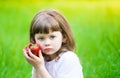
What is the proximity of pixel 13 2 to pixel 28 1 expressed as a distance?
150mm

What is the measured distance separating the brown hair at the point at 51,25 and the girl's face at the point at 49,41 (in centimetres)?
2

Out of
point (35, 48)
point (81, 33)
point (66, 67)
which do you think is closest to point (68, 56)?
point (66, 67)

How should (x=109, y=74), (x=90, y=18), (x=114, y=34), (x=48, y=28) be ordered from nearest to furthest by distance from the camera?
(x=48, y=28) → (x=109, y=74) → (x=114, y=34) → (x=90, y=18)

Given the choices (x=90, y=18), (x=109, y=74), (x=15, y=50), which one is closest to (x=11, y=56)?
(x=15, y=50)

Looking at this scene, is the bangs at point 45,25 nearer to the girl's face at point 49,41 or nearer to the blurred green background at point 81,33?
the girl's face at point 49,41

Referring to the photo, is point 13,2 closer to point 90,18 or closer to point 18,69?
point 90,18

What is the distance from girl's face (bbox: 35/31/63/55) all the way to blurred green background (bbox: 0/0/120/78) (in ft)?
3.15

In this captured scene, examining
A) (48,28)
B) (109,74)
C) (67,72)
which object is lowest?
(109,74)

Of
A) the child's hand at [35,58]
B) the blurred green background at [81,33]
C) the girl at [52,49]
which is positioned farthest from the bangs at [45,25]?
the blurred green background at [81,33]

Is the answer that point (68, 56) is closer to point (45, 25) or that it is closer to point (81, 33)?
point (45, 25)

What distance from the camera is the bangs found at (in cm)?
304

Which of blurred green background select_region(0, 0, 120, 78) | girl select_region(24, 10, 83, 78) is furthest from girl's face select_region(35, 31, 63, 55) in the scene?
blurred green background select_region(0, 0, 120, 78)

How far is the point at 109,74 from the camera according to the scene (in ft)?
13.1

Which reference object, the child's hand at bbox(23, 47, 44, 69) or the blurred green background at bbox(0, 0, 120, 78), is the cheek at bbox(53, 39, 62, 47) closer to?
the child's hand at bbox(23, 47, 44, 69)
